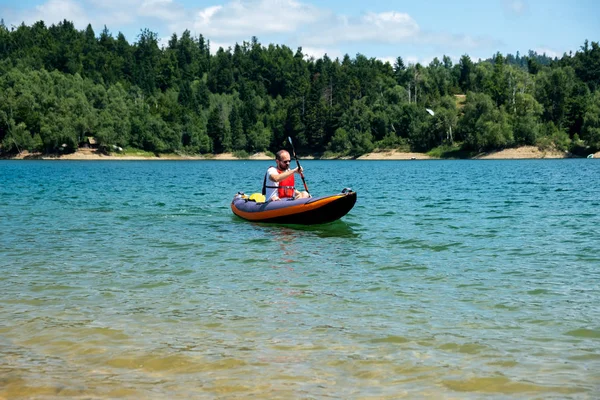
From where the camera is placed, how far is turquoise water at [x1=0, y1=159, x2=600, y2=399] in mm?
6355

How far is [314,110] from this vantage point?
538ft

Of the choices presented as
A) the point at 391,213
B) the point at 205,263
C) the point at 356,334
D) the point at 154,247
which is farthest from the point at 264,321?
the point at 391,213

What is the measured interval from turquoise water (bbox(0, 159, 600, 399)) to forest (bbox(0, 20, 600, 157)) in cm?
11175

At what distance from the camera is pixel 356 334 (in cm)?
796

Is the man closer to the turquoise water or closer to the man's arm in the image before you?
the man's arm

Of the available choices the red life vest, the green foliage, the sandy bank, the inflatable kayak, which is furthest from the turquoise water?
the sandy bank

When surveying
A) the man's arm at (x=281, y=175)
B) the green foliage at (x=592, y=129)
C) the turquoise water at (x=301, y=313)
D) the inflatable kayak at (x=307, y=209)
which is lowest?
the turquoise water at (x=301, y=313)

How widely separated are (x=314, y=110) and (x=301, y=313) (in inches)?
6171

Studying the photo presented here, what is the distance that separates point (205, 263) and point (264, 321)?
191 inches

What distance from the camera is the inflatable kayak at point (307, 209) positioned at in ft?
60.0

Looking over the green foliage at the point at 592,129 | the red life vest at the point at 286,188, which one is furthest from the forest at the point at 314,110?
the red life vest at the point at 286,188

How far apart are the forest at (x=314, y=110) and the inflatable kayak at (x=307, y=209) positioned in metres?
108

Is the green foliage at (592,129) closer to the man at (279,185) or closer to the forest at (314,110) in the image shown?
the forest at (314,110)

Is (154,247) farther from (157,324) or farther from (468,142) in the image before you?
(468,142)
